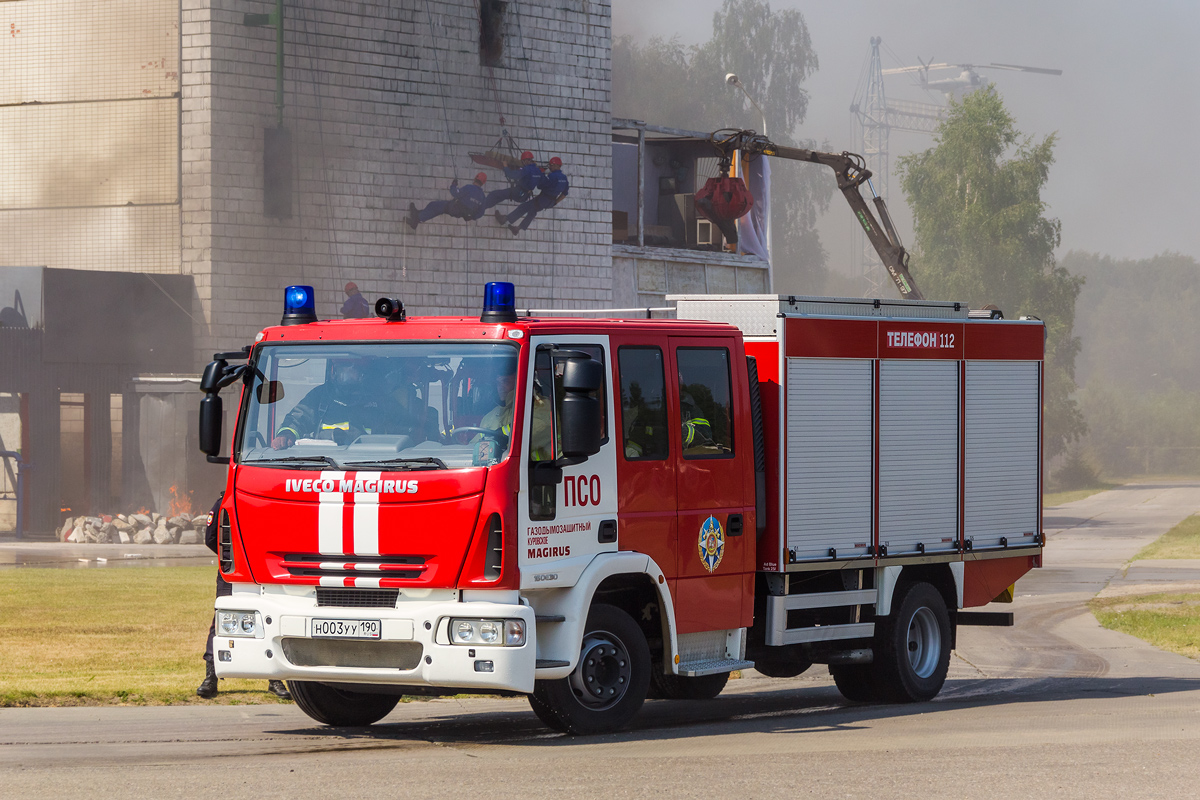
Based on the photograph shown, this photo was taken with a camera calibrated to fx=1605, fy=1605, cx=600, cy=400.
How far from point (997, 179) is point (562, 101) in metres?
46.7

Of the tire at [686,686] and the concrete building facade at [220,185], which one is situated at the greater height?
the concrete building facade at [220,185]

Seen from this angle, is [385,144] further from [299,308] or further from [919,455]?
[299,308]

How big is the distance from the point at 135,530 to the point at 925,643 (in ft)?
75.1

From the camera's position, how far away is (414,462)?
29.7ft

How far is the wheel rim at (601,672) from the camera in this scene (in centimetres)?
962

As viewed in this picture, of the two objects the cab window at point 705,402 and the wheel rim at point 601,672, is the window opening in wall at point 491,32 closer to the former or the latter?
the cab window at point 705,402

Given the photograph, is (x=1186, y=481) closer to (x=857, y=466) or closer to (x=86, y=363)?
(x=86, y=363)

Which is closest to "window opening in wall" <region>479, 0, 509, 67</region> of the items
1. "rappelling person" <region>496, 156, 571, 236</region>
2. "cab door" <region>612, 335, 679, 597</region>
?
"rappelling person" <region>496, 156, 571, 236</region>

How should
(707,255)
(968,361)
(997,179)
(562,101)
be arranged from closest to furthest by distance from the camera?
(968,361) → (562,101) → (707,255) → (997,179)

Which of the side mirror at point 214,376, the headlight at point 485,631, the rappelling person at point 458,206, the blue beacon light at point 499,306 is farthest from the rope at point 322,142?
the headlight at point 485,631

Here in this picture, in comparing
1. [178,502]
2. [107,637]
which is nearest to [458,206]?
[178,502]

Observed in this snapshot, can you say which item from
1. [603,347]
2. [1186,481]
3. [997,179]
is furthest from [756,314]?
[1186,481]

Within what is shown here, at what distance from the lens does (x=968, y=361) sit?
41.8 ft

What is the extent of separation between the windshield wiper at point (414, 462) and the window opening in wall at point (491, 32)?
1101 inches
